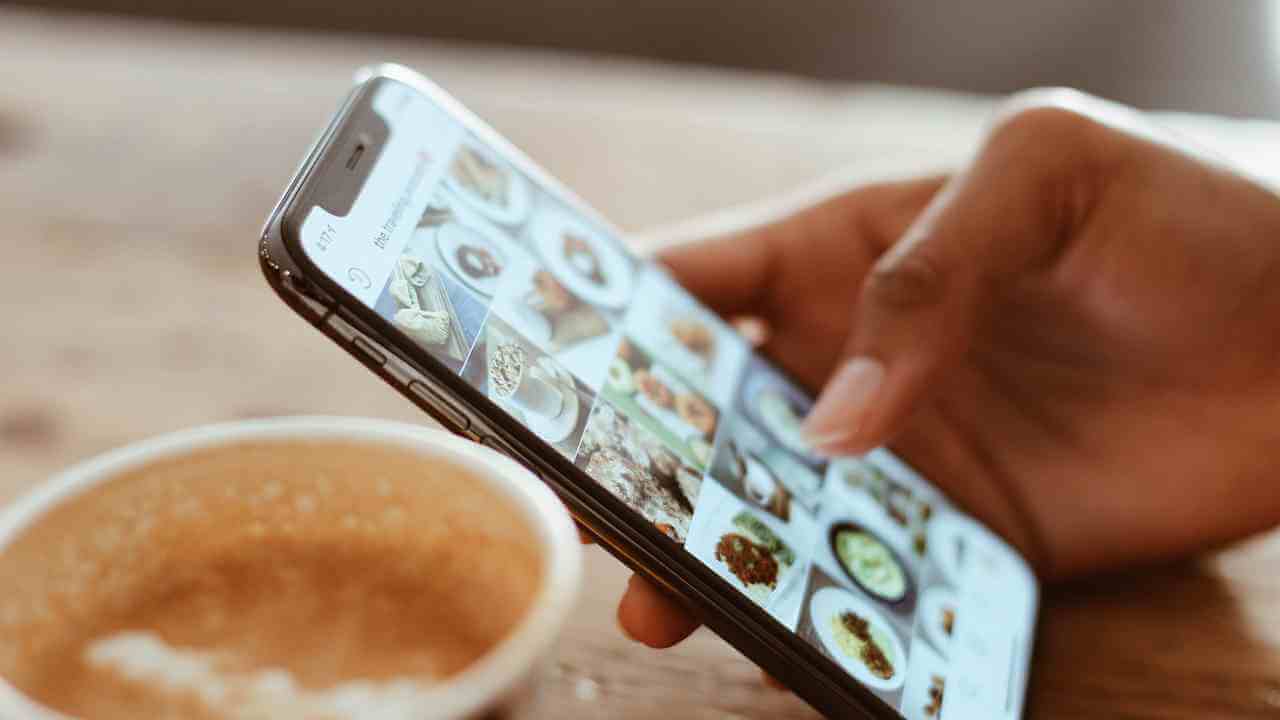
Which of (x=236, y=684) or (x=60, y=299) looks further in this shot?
(x=60, y=299)

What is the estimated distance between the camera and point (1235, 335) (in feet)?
2.17

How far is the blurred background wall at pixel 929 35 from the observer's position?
6.36 ft

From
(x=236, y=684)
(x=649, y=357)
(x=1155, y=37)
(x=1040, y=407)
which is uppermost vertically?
(x=1155, y=37)

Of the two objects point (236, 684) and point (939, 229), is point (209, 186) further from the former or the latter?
point (236, 684)

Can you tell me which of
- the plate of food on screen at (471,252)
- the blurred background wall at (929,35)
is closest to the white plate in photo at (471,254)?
the plate of food on screen at (471,252)

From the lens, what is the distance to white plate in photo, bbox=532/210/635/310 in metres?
0.60

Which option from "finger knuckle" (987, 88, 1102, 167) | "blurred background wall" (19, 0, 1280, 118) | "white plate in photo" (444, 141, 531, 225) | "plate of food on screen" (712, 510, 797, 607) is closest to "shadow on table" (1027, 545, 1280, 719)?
"plate of food on screen" (712, 510, 797, 607)

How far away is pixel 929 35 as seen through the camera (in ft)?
6.56

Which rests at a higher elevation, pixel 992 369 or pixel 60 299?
pixel 992 369

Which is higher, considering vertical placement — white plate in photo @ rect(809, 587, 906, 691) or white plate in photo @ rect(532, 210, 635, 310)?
white plate in photo @ rect(532, 210, 635, 310)

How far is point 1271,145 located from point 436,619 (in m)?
0.95

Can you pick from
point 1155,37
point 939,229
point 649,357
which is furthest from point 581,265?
point 1155,37

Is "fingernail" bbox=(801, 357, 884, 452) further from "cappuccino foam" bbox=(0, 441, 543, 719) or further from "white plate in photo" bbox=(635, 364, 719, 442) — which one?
"cappuccino foam" bbox=(0, 441, 543, 719)

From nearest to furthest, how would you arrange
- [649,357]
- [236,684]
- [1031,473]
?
[236,684] < [649,357] < [1031,473]
